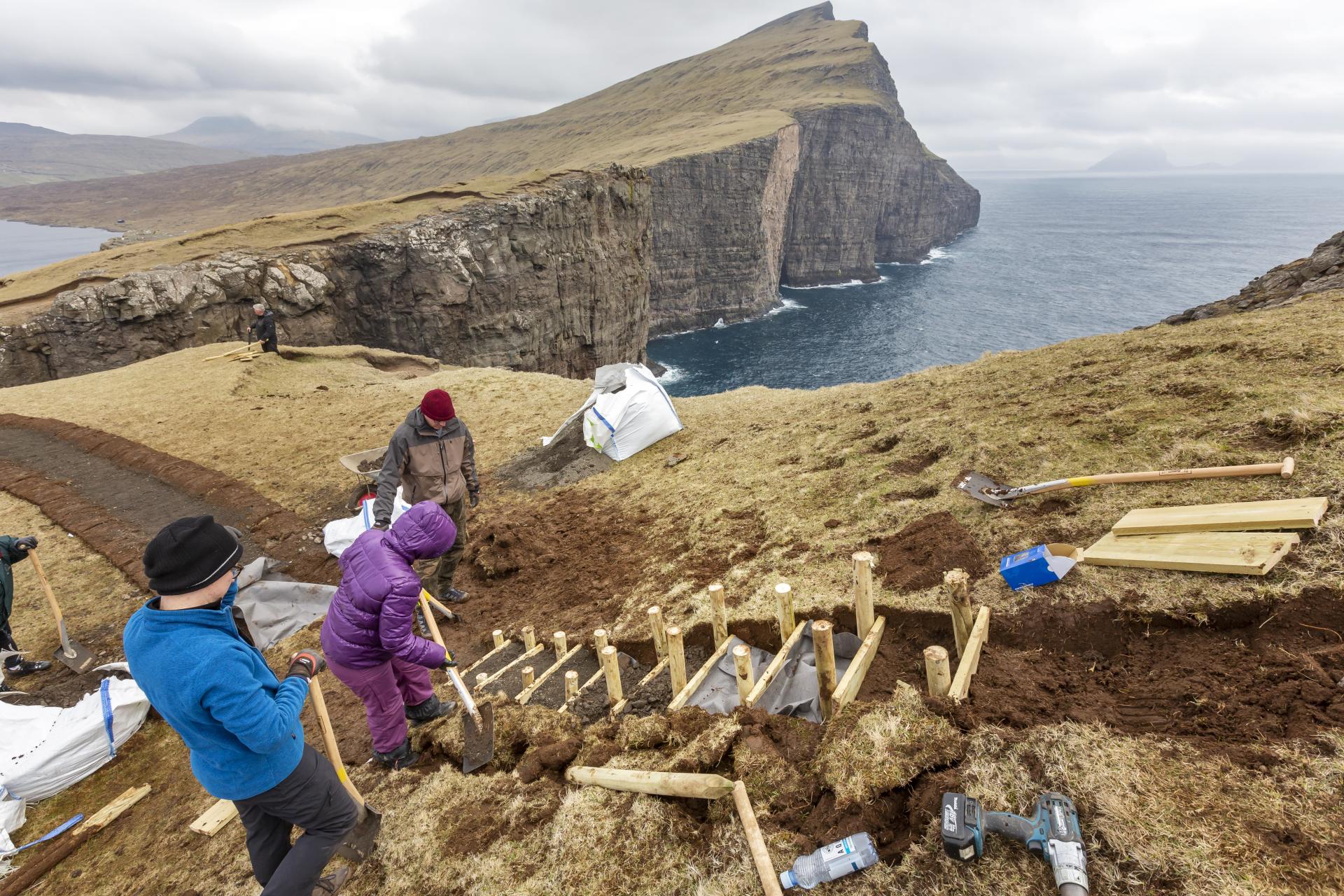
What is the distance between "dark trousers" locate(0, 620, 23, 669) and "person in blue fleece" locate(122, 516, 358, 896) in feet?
22.9

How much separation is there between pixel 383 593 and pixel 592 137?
158 metres

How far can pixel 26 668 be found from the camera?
859cm

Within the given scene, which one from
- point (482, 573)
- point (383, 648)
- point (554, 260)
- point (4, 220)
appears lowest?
point (482, 573)

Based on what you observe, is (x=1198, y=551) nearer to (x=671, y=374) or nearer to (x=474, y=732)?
(x=474, y=732)

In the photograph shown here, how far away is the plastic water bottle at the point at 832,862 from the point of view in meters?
3.67

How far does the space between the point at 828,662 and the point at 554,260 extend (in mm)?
48430

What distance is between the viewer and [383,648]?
212 inches

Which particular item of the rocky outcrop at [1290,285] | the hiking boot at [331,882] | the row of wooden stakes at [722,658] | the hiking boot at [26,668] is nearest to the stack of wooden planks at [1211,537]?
the row of wooden stakes at [722,658]

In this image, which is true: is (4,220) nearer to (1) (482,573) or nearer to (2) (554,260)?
(2) (554,260)

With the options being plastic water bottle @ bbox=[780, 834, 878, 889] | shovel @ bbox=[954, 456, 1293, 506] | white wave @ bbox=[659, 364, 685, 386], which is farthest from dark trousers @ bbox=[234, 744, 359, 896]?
white wave @ bbox=[659, 364, 685, 386]

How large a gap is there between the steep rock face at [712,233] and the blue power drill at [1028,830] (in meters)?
78.3

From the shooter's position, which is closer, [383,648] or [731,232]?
[383,648]

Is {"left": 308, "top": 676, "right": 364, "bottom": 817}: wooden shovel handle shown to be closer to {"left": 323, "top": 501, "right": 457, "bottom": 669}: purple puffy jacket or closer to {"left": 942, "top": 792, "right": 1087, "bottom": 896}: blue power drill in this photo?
{"left": 323, "top": 501, "right": 457, "bottom": 669}: purple puffy jacket

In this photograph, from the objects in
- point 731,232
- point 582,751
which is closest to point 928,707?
point 582,751
